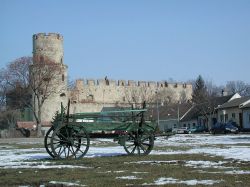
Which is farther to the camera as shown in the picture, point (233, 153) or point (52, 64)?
point (52, 64)

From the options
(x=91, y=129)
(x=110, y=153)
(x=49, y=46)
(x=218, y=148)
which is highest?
(x=49, y=46)

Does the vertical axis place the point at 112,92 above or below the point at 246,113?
above

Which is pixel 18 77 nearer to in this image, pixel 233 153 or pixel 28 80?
pixel 28 80

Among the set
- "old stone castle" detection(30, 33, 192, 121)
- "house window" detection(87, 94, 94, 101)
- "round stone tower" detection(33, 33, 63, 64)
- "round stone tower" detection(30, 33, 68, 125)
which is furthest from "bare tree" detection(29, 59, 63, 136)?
"house window" detection(87, 94, 94, 101)

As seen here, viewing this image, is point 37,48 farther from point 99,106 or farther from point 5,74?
point 99,106

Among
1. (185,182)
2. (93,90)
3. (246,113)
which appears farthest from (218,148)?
(93,90)

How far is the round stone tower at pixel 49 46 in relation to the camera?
7275cm

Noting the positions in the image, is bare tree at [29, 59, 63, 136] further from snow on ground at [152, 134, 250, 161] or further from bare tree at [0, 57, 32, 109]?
snow on ground at [152, 134, 250, 161]

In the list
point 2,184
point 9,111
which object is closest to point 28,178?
point 2,184

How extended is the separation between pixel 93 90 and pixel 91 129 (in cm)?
7439

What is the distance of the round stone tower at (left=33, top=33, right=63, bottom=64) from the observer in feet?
239

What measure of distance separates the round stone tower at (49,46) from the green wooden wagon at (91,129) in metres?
56.0

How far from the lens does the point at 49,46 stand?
241 feet

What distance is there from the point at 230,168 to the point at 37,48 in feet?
210
